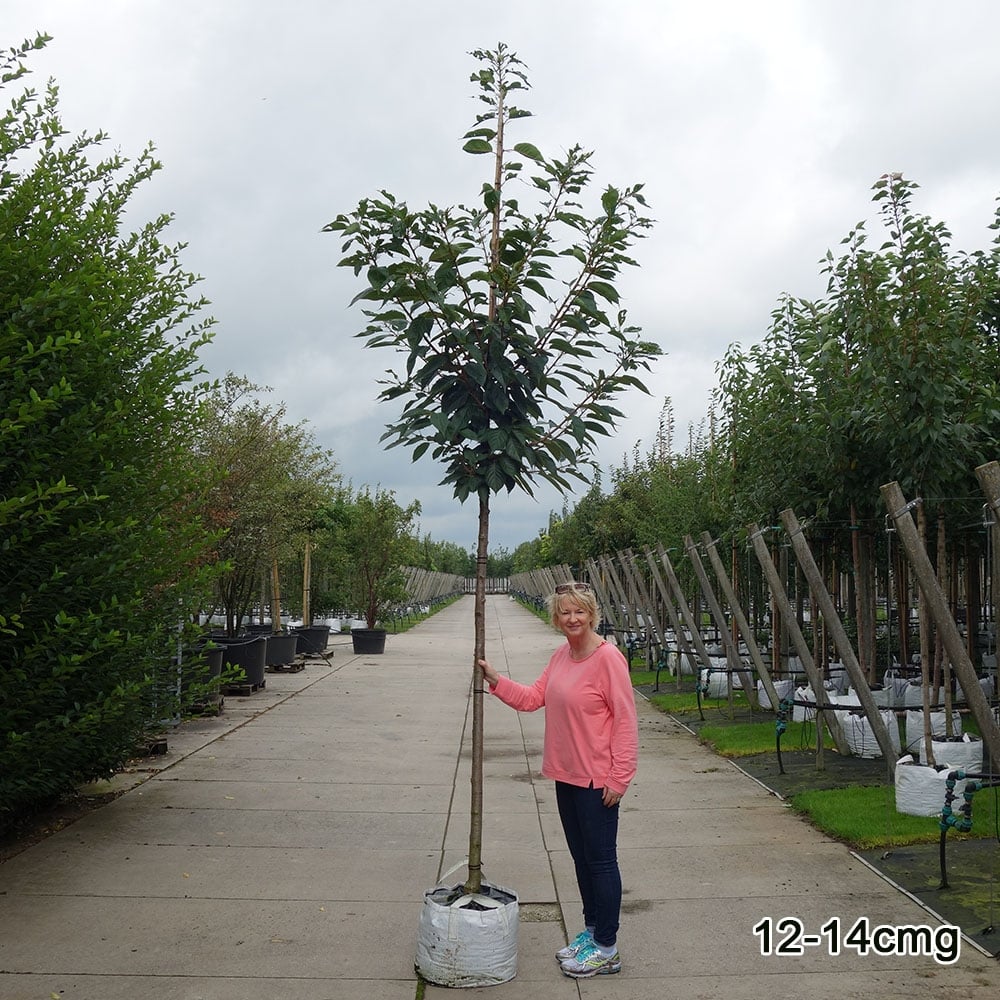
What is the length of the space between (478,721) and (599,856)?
91 centimetres

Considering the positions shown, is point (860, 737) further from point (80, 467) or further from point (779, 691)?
point (80, 467)

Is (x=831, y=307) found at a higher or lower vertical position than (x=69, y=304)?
higher

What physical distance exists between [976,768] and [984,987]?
372 cm

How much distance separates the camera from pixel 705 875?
617 cm

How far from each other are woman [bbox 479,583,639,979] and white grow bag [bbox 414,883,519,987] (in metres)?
0.29

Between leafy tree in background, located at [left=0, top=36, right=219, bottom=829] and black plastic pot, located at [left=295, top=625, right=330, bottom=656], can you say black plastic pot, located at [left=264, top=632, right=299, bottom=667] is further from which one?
leafy tree in background, located at [left=0, top=36, right=219, bottom=829]

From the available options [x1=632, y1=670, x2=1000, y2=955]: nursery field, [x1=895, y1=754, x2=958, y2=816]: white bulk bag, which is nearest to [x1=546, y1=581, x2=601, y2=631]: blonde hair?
[x1=632, y1=670, x2=1000, y2=955]: nursery field

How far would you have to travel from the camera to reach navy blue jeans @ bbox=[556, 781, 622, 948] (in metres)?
4.56

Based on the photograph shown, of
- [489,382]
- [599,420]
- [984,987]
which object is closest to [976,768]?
[984,987]

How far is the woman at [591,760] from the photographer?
4562mm

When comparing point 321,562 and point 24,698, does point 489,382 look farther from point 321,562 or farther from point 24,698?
point 321,562

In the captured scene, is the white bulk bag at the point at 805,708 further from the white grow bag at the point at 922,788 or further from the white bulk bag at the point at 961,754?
the white grow bag at the point at 922,788

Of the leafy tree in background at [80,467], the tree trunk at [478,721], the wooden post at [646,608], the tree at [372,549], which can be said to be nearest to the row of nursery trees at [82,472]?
the leafy tree in background at [80,467]

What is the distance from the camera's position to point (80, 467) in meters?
6.39
